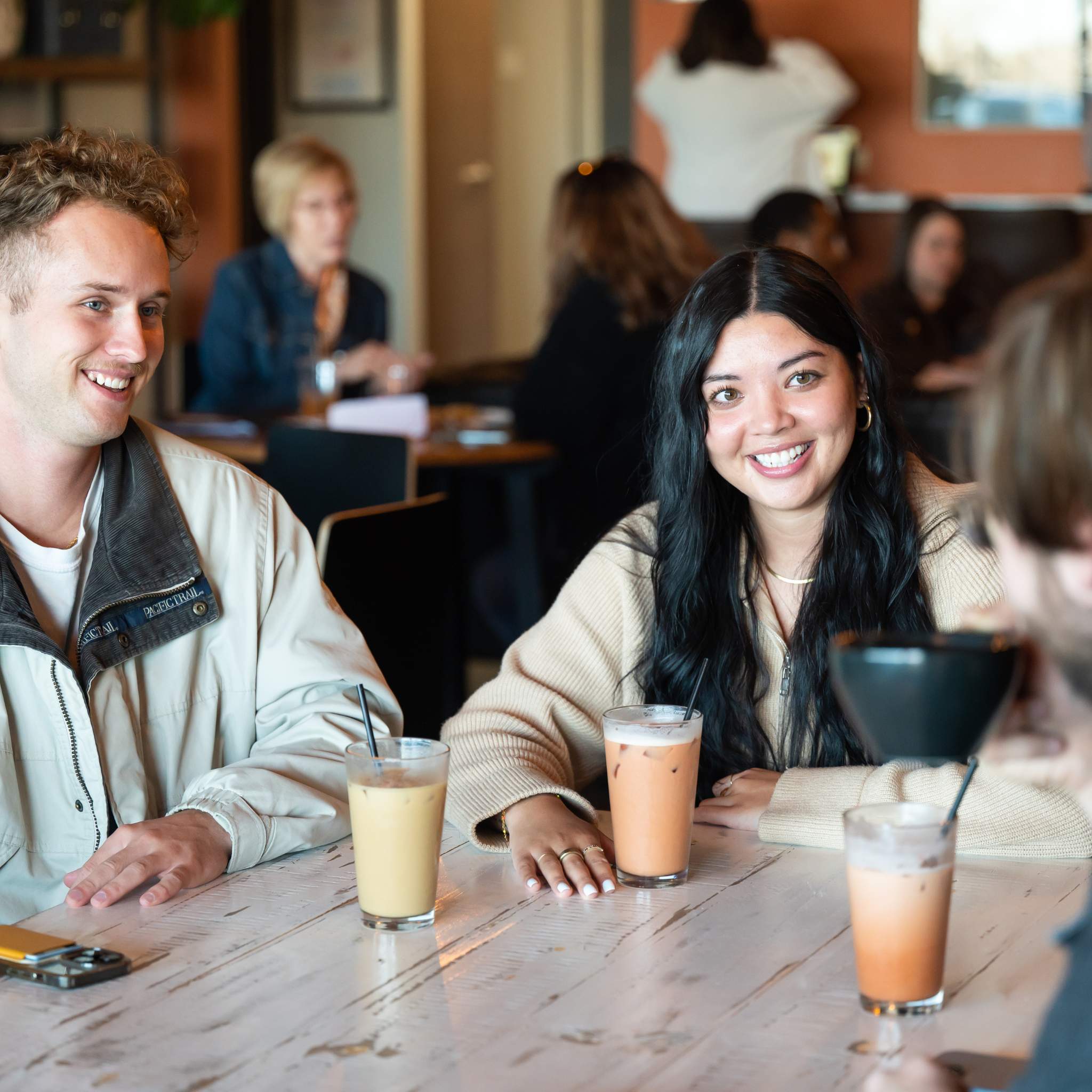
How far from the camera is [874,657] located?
89 centimetres

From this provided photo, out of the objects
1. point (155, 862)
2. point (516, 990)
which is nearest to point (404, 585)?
point (155, 862)

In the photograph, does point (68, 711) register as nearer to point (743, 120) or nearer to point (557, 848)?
point (557, 848)

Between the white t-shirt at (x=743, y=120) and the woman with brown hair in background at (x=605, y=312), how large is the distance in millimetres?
2857

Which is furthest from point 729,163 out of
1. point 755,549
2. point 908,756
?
point 908,756

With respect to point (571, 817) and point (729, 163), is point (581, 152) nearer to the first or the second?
point (729, 163)

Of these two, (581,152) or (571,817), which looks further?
(581,152)

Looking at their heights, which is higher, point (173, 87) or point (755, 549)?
point (173, 87)

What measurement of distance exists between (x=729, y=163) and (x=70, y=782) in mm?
5427

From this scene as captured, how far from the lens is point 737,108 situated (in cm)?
635

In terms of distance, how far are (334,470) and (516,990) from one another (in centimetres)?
180

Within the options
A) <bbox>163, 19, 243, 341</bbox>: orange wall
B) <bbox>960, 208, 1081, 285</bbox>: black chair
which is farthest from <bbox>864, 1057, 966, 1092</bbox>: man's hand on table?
<bbox>960, 208, 1081, 285</bbox>: black chair

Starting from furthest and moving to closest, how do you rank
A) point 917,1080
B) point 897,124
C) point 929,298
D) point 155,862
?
point 897,124 → point 929,298 → point 155,862 → point 917,1080

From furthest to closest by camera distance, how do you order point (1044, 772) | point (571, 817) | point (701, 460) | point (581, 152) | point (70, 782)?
point (581, 152) → point (701, 460) → point (70, 782) → point (571, 817) → point (1044, 772)

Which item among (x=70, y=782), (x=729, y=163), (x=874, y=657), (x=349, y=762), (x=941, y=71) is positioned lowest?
(x=70, y=782)
